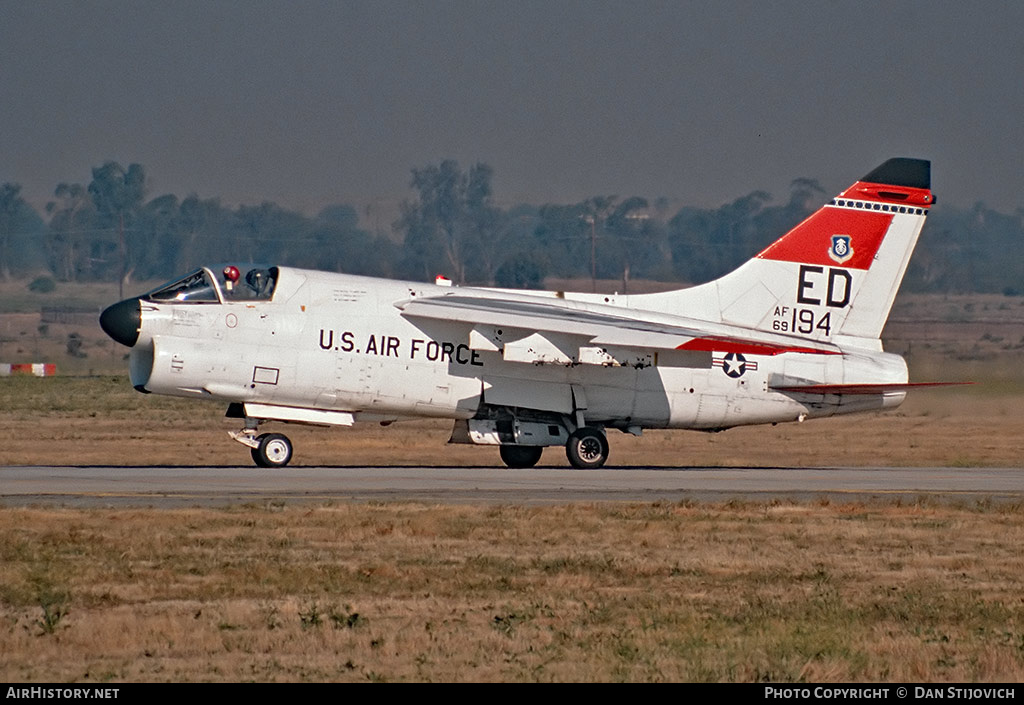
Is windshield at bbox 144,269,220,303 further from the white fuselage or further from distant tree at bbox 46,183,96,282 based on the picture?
distant tree at bbox 46,183,96,282

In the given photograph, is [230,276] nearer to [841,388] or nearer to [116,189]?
[841,388]

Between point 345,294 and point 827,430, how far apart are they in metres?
17.4

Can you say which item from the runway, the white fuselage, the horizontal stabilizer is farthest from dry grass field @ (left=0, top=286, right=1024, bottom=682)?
the horizontal stabilizer

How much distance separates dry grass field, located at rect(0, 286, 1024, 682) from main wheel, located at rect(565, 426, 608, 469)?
265 inches

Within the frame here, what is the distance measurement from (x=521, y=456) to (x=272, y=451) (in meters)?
4.59

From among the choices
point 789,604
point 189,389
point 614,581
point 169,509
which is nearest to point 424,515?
point 169,509

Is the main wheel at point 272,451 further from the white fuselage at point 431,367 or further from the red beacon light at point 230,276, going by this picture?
the red beacon light at point 230,276

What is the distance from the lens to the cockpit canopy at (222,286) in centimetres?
2311

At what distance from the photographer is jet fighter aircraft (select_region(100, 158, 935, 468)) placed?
2319cm

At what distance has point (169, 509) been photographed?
1703 centimetres

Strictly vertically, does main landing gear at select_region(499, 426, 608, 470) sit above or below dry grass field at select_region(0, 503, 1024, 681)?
above

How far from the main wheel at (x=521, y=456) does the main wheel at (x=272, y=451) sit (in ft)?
13.6

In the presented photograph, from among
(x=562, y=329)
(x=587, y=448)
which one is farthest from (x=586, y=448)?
(x=562, y=329)

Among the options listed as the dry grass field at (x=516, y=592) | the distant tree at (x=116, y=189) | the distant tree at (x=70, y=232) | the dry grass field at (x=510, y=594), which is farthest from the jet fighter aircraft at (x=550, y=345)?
the distant tree at (x=116, y=189)
